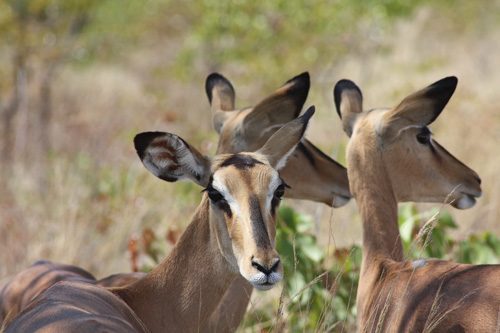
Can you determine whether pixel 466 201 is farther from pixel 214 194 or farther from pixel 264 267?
pixel 264 267

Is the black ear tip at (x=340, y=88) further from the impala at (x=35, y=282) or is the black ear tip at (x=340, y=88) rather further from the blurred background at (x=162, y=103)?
the impala at (x=35, y=282)

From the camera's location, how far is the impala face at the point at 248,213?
3688 millimetres

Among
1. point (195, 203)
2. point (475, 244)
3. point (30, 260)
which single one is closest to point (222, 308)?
point (475, 244)

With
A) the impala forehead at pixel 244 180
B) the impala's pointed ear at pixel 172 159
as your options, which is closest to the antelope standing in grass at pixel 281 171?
the impala's pointed ear at pixel 172 159

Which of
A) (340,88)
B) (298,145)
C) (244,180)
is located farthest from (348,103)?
(244,180)

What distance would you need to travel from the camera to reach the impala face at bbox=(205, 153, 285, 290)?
3688 mm

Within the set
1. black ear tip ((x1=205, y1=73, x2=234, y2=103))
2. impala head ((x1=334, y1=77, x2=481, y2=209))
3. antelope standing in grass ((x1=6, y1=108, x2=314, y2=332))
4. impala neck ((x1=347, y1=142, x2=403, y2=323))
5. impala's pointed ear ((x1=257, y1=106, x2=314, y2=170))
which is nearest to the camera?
antelope standing in grass ((x1=6, y1=108, x2=314, y2=332))

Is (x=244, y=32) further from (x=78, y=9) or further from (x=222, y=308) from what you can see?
(x=222, y=308)

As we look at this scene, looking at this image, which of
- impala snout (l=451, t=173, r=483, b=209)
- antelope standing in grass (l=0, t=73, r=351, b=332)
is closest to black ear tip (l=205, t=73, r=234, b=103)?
antelope standing in grass (l=0, t=73, r=351, b=332)

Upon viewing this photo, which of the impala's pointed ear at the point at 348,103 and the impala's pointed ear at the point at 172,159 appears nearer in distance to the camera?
the impala's pointed ear at the point at 172,159

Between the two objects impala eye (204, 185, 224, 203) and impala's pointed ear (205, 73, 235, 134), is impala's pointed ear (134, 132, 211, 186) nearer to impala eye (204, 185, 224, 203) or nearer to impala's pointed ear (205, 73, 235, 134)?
impala eye (204, 185, 224, 203)

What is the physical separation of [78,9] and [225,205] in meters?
10.8

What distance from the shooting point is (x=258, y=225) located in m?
3.82

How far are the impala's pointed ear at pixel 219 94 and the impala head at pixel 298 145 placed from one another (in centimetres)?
26
